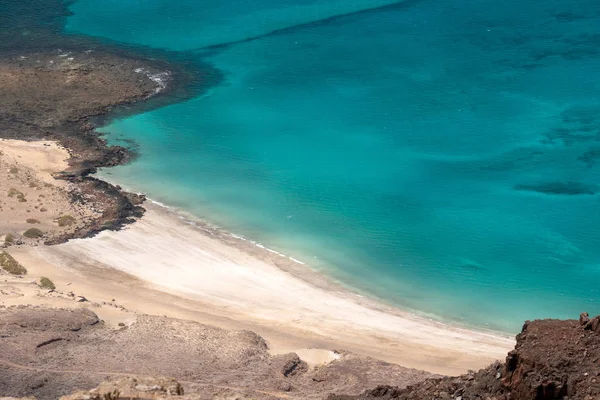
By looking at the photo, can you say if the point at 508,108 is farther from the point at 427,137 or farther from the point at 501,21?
the point at 501,21

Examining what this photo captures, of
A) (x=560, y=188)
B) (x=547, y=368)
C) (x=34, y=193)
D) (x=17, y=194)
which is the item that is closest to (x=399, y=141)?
(x=560, y=188)

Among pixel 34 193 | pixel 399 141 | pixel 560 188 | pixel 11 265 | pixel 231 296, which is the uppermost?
pixel 560 188

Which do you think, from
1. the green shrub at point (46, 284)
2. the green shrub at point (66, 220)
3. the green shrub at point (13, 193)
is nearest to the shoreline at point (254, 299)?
the green shrub at point (46, 284)

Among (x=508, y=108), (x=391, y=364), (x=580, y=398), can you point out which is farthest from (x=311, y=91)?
(x=580, y=398)

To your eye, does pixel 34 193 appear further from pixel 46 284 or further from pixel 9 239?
pixel 46 284

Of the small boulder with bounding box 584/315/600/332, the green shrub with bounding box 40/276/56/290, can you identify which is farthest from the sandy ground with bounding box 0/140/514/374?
the small boulder with bounding box 584/315/600/332
